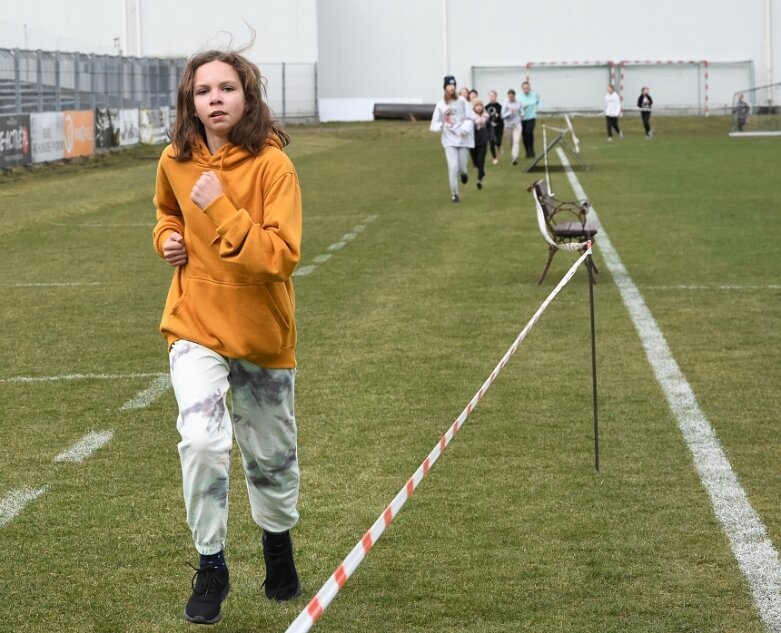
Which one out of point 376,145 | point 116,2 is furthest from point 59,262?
point 116,2

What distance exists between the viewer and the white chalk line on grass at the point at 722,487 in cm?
511

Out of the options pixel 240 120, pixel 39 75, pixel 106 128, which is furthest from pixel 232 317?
pixel 106 128

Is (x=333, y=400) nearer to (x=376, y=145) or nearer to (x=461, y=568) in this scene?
(x=461, y=568)

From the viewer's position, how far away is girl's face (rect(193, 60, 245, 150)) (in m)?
4.60

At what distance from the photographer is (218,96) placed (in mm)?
4602

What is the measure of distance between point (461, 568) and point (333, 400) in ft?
10.6

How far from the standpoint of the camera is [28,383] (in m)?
9.30

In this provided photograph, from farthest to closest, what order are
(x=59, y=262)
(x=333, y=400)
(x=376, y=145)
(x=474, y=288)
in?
(x=376, y=145) → (x=59, y=262) → (x=474, y=288) → (x=333, y=400)

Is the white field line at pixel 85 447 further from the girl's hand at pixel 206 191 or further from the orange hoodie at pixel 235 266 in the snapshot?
the girl's hand at pixel 206 191

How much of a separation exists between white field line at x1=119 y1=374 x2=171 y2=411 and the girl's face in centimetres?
405

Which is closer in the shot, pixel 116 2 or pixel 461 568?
pixel 461 568

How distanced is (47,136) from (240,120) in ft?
94.4

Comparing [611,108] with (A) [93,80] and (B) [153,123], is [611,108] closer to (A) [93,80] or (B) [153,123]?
(B) [153,123]

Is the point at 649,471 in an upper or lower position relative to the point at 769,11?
lower
